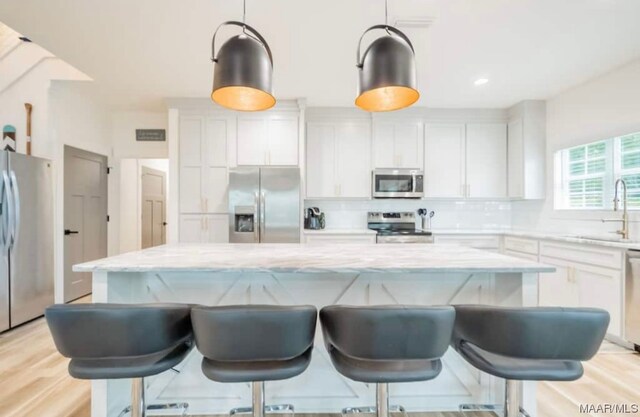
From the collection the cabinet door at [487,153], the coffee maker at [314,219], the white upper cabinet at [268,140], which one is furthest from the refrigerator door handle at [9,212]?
the cabinet door at [487,153]

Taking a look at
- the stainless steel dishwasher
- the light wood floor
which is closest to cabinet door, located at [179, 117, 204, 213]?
the light wood floor

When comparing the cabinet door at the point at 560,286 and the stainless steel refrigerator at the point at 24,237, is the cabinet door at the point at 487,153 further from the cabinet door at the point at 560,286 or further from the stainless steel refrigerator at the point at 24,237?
the stainless steel refrigerator at the point at 24,237

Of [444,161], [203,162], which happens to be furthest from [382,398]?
[444,161]

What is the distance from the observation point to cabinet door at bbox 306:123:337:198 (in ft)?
14.1

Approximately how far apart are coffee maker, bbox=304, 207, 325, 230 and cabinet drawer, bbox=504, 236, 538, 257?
242cm

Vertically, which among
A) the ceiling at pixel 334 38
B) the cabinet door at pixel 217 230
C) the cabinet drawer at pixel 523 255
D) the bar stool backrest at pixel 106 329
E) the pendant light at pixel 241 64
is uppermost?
the ceiling at pixel 334 38

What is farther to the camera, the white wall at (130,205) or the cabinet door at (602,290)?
the white wall at (130,205)

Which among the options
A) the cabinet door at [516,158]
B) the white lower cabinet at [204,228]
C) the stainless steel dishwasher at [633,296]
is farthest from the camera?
the cabinet door at [516,158]

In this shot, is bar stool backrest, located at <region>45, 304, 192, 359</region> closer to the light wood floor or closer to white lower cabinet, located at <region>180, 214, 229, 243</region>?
the light wood floor

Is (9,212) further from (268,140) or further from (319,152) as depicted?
(319,152)

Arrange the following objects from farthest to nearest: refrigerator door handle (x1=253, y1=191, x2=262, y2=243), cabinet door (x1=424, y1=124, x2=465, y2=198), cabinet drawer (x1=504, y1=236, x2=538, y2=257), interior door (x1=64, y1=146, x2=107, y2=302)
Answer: cabinet door (x1=424, y1=124, x2=465, y2=198) < interior door (x1=64, y1=146, x2=107, y2=302) < refrigerator door handle (x1=253, y1=191, x2=262, y2=243) < cabinet drawer (x1=504, y1=236, x2=538, y2=257)

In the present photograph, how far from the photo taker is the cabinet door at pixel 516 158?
4.12 m

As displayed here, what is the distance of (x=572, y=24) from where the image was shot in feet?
7.84

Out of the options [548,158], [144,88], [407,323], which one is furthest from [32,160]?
[548,158]
